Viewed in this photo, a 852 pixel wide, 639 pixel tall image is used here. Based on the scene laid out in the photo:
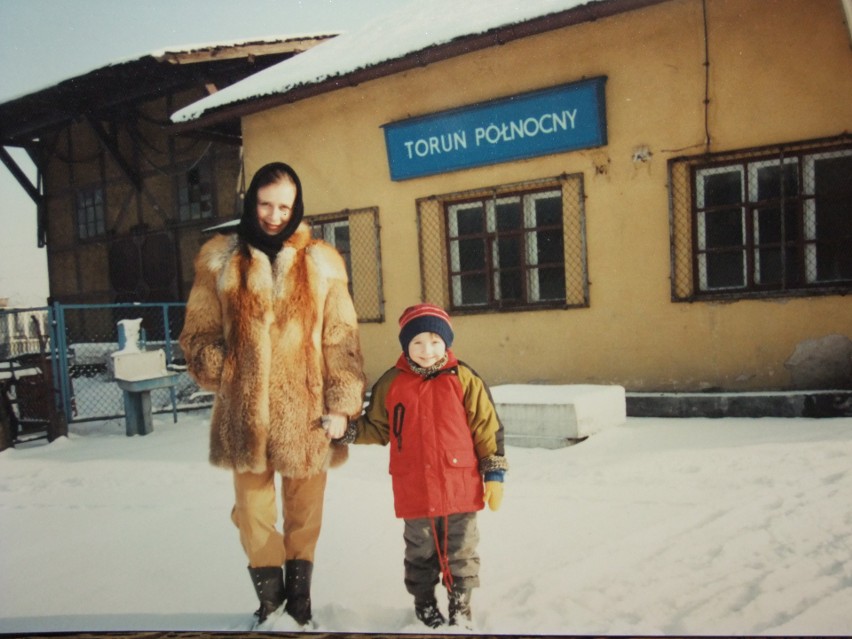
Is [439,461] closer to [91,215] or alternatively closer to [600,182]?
[600,182]

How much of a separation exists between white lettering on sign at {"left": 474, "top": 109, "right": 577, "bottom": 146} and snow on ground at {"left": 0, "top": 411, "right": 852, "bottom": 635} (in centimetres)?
231

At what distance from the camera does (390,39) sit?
4965 mm

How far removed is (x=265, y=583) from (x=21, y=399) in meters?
4.37

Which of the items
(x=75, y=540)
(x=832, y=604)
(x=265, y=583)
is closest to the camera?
(x=832, y=604)

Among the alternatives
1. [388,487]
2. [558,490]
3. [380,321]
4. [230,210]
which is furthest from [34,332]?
[230,210]

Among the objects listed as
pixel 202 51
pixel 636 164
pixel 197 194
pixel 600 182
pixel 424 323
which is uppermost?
pixel 197 194

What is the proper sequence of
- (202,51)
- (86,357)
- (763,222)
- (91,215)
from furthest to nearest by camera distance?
(91,215) → (86,357) → (763,222) → (202,51)

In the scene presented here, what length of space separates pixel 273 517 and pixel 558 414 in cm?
216

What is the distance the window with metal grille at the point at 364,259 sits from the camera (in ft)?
17.0

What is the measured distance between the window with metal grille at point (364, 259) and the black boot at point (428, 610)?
3.52 meters

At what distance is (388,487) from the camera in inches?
122

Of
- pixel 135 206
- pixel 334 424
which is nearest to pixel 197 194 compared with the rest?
pixel 135 206

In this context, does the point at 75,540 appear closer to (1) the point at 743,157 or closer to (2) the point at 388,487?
(2) the point at 388,487

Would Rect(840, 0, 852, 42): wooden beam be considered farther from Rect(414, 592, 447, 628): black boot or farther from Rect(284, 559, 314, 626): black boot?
Rect(284, 559, 314, 626): black boot
